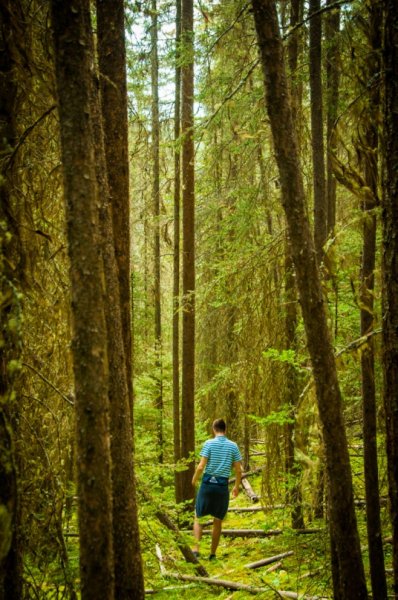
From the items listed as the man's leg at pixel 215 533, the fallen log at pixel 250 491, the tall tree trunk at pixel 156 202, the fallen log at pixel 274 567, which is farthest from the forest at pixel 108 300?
the tall tree trunk at pixel 156 202

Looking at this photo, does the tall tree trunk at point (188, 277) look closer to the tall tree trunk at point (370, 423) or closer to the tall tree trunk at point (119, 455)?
the tall tree trunk at point (370, 423)

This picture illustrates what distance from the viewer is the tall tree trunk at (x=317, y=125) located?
6.32 m

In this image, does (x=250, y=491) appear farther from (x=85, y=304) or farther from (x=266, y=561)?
(x=85, y=304)

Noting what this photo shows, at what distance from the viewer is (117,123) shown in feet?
14.3

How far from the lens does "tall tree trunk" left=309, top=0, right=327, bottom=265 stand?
6316 millimetres

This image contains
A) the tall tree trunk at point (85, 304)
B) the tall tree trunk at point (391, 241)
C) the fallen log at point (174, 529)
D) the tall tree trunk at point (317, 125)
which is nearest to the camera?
the tall tree trunk at point (85, 304)

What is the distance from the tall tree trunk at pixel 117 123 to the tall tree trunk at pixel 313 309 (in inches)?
49.3

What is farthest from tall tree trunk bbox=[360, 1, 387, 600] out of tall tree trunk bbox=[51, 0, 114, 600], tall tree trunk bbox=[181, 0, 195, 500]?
tall tree trunk bbox=[181, 0, 195, 500]

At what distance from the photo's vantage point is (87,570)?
2607 mm

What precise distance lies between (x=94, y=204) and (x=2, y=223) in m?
0.51

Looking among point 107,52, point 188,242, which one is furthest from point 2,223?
point 188,242

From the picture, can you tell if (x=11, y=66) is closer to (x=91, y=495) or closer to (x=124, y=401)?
(x=124, y=401)

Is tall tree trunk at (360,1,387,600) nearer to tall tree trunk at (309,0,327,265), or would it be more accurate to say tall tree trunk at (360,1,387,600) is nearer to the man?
tall tree trunk at (309,0,327,265)

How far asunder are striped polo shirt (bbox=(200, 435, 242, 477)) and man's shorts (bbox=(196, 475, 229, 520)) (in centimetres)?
10
